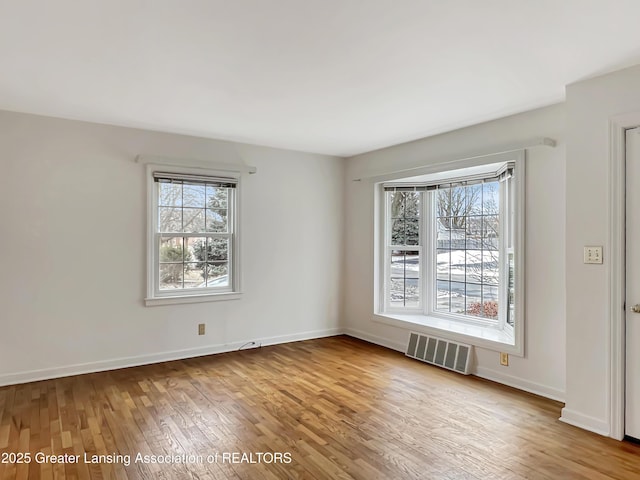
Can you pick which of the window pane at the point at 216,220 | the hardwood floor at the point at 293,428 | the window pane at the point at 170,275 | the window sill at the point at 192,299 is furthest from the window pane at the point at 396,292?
the window pane at the point at 170,275

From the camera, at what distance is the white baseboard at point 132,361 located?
3.65 m

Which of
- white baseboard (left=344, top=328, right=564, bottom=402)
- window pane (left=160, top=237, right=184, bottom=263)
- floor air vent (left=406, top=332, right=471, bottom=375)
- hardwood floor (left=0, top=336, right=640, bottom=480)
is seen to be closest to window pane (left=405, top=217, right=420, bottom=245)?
floor air vent (left=406, top=332, right=471, bottom=375)

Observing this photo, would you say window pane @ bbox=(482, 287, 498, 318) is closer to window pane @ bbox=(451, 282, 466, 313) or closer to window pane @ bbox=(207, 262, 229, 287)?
window pane @ bbox=(451, 282, 466, 313)

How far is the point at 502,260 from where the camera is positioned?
4.10 m

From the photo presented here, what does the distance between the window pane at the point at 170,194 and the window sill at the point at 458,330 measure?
273cm

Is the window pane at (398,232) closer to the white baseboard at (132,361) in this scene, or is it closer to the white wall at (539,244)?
the white wall at (539,244)

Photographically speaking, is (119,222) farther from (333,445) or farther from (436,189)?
(436,189)

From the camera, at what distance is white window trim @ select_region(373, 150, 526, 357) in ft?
11.6

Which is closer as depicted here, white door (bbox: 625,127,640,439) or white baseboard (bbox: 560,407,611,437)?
white door (bbox: 625,127,640,439)

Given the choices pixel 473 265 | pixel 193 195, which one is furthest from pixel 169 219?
pixel 473 265

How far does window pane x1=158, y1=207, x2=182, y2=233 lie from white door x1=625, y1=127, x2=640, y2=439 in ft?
13.1

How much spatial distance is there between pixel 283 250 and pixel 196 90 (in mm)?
2469

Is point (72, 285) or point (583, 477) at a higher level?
point (72, 285)

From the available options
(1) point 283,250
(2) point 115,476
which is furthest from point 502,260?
(2) point 115,476
